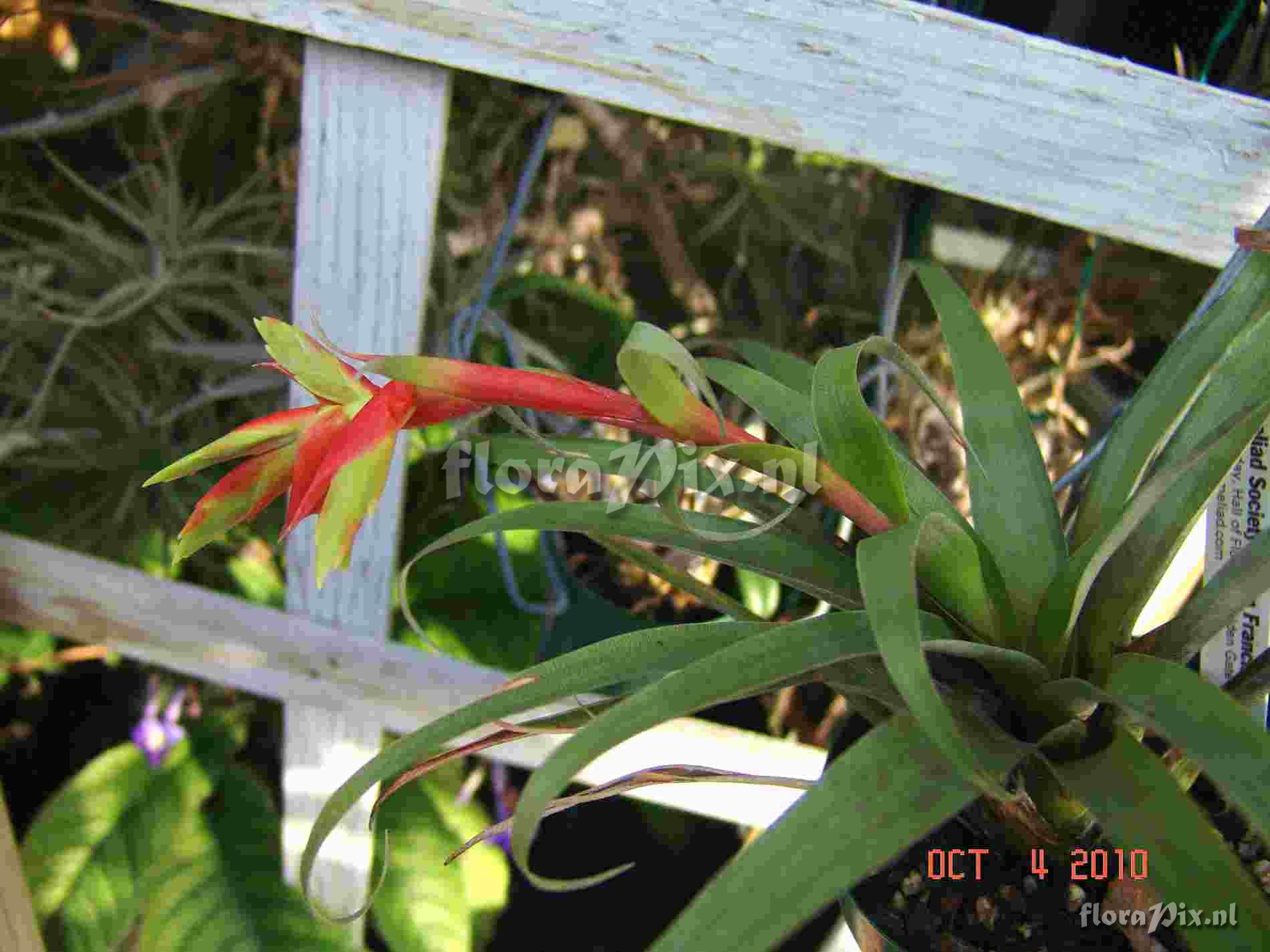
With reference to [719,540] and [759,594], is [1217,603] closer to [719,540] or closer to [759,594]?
[719,540]

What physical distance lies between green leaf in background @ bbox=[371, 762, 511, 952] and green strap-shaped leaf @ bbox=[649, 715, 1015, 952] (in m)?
0.78

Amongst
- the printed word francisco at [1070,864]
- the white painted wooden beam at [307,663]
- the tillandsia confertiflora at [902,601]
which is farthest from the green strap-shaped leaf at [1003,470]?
the white painted wooden beam at [307,663]

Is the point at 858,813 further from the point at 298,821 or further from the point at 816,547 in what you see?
the point at 298,821

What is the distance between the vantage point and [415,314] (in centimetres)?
79

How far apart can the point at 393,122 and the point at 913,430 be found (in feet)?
2.17

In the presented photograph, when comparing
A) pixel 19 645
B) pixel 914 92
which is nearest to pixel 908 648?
pixel 914 92

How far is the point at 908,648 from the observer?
34 cm

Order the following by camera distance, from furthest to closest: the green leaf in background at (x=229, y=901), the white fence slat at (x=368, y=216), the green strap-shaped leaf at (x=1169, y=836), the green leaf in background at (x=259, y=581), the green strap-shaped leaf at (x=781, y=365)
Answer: the green leaf in background at (x=259, y=581) < the green leaf in background at (x=229, y=901) < the white fence slat at (x=368, y=216) < the green strap-shaped leaf at (x=781, y=365) < the green strap-shaped leaf at (x=1169, y=836)

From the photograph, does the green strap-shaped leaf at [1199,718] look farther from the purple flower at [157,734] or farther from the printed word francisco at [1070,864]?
the purple flower at [157,734]

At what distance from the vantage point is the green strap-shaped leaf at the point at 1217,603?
44 cm

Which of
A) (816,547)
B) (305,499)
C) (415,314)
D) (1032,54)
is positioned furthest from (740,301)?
(305,499)

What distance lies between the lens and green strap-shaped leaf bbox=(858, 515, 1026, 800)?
1.09 feet
